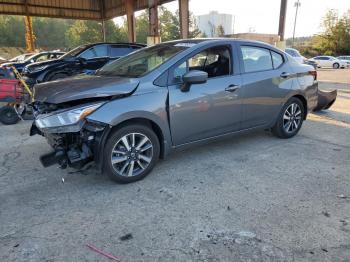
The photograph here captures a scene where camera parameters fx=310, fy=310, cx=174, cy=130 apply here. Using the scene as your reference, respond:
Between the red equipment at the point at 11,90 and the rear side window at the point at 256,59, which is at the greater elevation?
the rear side window at the point at 256,59

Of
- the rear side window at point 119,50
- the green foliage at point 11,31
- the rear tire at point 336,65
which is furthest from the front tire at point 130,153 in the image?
the green foliage at point 11,31

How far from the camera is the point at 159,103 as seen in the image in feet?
12.0

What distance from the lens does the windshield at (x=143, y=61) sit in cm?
400

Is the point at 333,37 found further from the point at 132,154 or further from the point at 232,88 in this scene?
the point at 132,154

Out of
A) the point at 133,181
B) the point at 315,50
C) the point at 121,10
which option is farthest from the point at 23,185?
the point at 315,50

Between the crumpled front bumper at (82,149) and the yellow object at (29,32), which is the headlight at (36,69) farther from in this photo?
the yellow object at (29,32)

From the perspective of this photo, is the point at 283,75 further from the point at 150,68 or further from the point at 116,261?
the point at 116,261

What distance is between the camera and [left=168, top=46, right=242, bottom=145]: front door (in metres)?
3.84

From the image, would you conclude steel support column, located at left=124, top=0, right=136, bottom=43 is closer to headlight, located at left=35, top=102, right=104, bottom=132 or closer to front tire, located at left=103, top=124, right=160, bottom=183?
front tire, located at left=103, top=124, right=160, bottom=183

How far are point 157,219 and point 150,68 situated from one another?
1.91 m

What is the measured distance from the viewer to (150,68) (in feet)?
12.9

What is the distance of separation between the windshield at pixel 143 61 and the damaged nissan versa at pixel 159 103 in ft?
0.07

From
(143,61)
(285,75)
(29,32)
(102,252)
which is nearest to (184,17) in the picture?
(285,75)

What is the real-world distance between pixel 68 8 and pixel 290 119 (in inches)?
756
